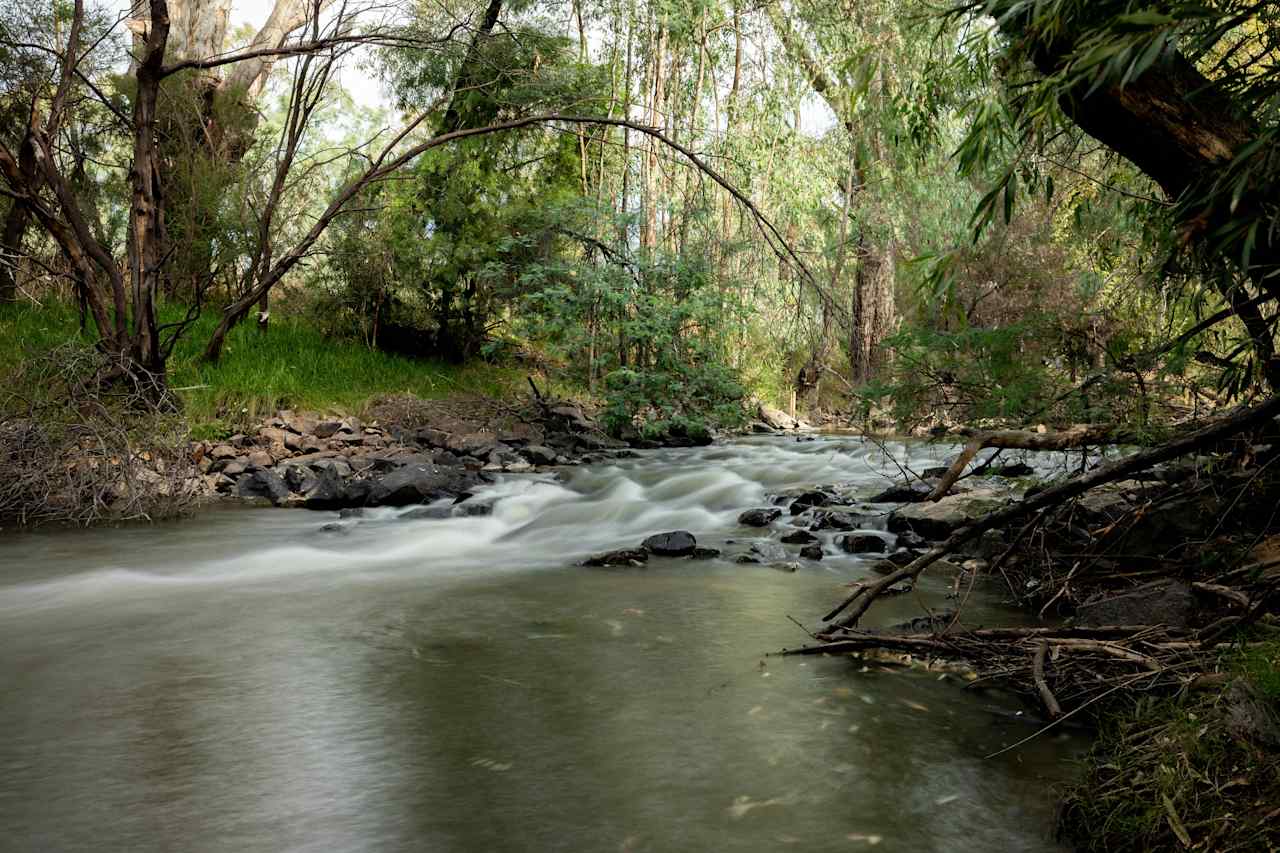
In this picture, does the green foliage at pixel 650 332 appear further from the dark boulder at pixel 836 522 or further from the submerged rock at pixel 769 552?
the submerged rock at pixel 769 552

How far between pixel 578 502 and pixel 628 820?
20.4 ft

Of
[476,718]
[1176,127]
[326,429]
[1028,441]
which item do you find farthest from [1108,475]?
[326,429]

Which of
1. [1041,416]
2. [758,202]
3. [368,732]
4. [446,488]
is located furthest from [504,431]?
[368,732]

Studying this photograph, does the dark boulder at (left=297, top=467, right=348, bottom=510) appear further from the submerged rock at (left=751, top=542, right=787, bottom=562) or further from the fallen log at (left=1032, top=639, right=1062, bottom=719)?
the fallen log at (left=1032, top=639, right=1062, bottom=719)

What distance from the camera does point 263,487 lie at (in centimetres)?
900

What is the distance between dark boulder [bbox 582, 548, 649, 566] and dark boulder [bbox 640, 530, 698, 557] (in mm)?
150

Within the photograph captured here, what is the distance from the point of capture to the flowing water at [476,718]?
2.66m

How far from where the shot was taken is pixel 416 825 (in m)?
2.66

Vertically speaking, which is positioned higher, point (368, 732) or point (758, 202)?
point (758, 202)

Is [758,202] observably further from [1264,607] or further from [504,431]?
[1264,607]

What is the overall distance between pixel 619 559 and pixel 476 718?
2.99m

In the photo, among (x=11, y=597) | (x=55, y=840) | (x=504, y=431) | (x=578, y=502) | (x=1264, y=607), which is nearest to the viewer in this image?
(x=55, y=840)

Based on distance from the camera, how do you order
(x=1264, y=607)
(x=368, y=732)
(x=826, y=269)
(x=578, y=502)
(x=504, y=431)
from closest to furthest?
(x=1264, y=607) → (x=368, y=732) → (x=578, y=502) → (x=504, y=431) → (x=826, y=269)

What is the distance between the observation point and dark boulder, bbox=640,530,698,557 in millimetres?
6594
